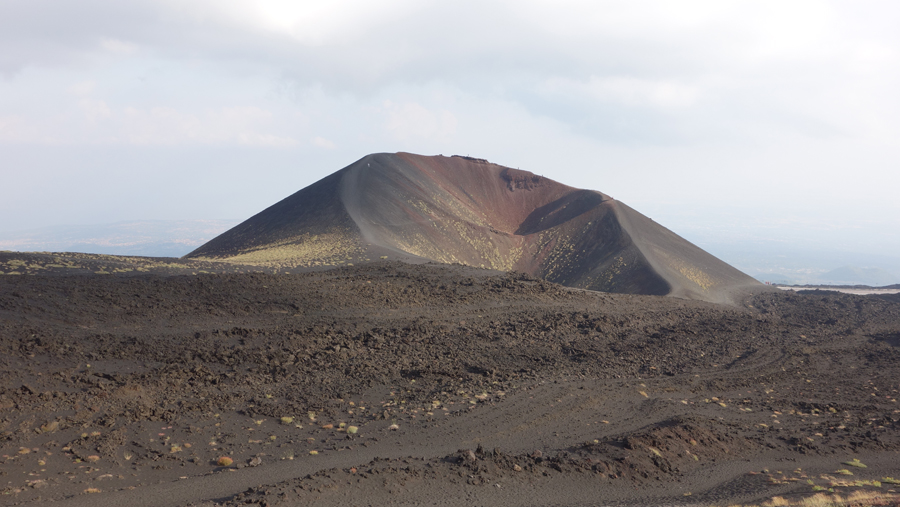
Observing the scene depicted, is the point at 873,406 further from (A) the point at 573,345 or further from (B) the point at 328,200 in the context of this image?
(B) the point at 328,200

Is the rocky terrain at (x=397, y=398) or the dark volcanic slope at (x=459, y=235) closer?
the rocky terrain at (x=397, y=398)

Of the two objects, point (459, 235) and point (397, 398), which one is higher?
point (459, 235)

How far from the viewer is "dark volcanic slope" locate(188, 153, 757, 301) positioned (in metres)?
45.2

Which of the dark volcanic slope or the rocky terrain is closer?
the rocky terrain

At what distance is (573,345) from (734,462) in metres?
10.8

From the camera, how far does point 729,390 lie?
21672 mm

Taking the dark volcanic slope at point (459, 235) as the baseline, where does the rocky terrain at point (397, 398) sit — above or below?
below

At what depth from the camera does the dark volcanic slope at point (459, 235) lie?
4522 cm

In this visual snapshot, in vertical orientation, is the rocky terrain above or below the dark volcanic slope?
below

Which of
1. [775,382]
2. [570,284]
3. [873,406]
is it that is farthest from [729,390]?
[570,284]

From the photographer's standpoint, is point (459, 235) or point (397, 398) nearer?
point (397, 398)

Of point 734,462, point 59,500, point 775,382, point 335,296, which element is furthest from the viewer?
point 335,296

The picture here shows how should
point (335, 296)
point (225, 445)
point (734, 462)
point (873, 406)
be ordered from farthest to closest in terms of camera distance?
point (335, 296)
point (873, 406)
point (734, 462)
point (225, 445)

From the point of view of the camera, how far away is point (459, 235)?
2222 inches
